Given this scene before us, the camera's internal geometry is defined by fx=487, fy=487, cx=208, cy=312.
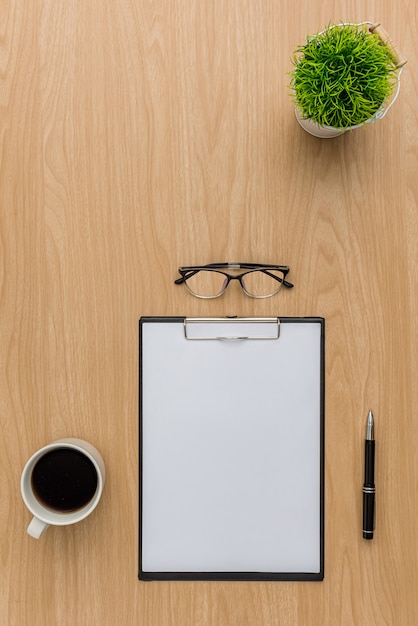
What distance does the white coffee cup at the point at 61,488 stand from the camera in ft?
2.03

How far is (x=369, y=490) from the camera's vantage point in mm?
660

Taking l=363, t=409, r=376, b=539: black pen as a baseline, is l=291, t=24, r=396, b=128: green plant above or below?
above

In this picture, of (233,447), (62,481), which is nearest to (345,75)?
(233,447)

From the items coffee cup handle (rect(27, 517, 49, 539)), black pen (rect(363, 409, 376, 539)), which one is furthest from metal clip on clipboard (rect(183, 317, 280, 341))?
coffee cup handle (rect(27, 517, 49, 539))

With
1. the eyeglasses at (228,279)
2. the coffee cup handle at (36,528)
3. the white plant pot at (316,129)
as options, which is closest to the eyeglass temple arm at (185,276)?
the eyeglasses at (228,279)

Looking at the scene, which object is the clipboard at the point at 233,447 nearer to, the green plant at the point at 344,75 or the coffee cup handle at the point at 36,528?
the coffee cup handle at the point at 36,528

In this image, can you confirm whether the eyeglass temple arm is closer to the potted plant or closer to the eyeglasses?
the eyeglasses

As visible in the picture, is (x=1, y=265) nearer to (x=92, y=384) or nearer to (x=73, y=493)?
(x=92, y=384)

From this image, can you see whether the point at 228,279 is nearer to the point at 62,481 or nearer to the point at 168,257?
the point at 168,257

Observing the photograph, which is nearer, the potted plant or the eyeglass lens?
the potted plant

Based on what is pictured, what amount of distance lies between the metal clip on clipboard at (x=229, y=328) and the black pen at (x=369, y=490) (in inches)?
7.3

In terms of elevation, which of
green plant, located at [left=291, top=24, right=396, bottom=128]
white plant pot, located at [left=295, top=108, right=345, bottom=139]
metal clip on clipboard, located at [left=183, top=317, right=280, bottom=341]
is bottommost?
metal clip on clipboard, located at [left=183, top=317, right=280, bottom=341]

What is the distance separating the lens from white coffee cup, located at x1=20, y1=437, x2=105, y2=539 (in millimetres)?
619

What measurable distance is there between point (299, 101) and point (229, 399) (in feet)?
1.29
